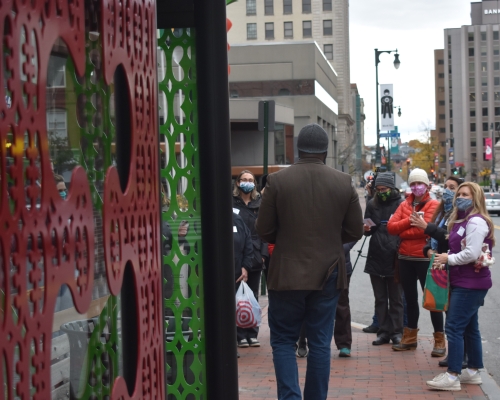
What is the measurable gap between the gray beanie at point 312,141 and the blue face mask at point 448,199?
7.92 ft

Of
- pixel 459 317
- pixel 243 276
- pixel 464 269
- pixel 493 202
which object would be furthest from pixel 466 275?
pixel 493 202

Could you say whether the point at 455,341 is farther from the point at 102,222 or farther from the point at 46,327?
the point at 46,327

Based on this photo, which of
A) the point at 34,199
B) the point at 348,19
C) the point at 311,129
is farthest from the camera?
the point at 348,19

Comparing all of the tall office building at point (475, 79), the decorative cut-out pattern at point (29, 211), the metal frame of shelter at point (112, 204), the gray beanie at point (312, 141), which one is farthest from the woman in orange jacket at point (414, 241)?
the tall office building at point (475, 79)

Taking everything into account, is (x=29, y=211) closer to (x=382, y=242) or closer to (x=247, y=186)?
(x=247, y=186)

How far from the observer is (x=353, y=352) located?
849 centimetres

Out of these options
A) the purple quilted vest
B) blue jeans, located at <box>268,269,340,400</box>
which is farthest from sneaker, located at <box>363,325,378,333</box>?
blue jeans, located at <box>268,269,340,400</box>

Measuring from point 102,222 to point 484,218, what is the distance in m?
4.61

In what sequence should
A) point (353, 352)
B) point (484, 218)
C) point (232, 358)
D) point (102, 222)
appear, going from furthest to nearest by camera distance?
point (353, 352)
point (484, 218)
point (232, 358)
point (102, 222)

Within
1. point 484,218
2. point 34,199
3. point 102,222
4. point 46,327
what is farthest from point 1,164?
point 484,218

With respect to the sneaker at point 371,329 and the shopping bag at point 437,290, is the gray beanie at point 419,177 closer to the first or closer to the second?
the shopping bag at point 437,290

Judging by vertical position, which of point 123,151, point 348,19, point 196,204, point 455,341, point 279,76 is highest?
point 348,19

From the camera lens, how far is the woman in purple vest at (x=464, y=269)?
6457mm

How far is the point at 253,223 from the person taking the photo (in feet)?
28.3
